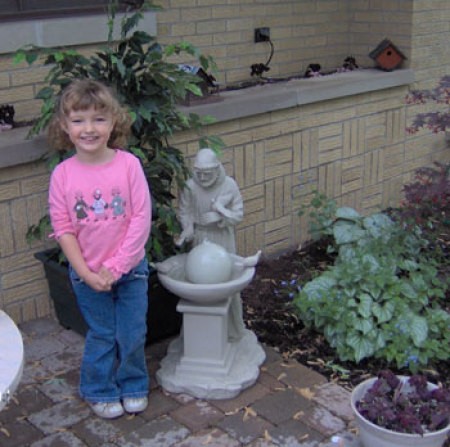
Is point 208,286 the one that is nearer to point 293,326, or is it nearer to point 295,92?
point 293,326

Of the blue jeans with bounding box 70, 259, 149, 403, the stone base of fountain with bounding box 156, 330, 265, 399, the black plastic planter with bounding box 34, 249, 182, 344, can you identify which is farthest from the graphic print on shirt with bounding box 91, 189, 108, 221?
the stone base of fountain with bounding box 156, 330, 265, 399

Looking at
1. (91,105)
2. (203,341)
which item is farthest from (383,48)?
(91,105)

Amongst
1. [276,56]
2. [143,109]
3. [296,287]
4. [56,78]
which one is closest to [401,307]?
[296,287]

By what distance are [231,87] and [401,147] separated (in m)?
1.57

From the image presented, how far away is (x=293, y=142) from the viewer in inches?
207

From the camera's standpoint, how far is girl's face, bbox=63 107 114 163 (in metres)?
3.08

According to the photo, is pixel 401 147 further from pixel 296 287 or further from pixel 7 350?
pixel 7 350

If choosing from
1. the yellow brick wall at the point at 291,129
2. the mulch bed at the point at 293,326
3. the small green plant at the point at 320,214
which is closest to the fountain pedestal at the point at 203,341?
the mulch bed at the point at 293,326

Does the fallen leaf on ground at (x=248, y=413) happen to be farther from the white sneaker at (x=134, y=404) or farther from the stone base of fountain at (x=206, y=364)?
the white sneaker at (x=134, y=404)

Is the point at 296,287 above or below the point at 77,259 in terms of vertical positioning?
below

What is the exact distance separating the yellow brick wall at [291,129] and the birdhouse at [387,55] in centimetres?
8

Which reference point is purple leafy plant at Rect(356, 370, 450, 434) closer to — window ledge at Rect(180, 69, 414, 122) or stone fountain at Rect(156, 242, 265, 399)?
stone fountain at Rect(156, 242, 265, 399)

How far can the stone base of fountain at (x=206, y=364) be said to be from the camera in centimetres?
353

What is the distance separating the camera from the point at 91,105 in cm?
308
